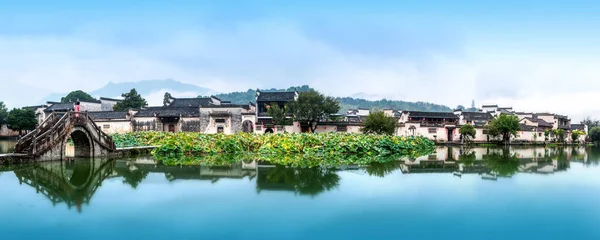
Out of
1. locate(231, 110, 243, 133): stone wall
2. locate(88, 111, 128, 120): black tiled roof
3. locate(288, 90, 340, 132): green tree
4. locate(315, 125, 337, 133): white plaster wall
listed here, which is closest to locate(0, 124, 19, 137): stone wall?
locate(88, 111, 128, 120): black tiled roof

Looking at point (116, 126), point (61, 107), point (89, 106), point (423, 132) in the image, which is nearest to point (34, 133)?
point (116, 126)

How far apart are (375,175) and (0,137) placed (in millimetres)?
39214

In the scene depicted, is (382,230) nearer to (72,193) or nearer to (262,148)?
(72,193)

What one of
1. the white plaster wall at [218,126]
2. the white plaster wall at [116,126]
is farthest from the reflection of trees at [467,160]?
the white plaster wall at [116,126]

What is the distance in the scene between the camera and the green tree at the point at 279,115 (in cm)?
3023

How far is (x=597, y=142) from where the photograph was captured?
4266 cm

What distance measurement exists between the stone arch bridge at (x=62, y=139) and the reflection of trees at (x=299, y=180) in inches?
294

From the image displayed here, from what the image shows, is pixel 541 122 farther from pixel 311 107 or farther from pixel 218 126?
pixel 218 126

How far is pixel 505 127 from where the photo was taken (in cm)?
3472

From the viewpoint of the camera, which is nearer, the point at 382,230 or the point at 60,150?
the point at 382,230

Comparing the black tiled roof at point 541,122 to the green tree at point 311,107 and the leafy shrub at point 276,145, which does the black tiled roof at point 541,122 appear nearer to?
the green tree at point 311,107

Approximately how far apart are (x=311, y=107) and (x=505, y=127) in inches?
672

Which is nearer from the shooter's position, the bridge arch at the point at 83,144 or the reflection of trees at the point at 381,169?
the reflection of trees at the point at 381,169

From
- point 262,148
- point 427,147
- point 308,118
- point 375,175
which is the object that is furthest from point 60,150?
point 427,147
